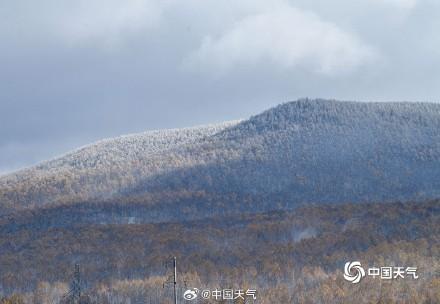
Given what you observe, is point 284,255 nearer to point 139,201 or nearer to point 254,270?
point 254,270

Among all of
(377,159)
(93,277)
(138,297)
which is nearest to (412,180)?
(377,159)

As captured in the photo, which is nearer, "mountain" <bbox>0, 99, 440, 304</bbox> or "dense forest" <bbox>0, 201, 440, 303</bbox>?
"dense forest" <bbox>0, 201, 440, 303</bbox>

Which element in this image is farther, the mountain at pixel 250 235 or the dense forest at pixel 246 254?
the mountain at pixel 250 235

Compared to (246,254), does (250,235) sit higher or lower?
higher

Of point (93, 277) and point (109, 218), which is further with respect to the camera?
point (109, 218)

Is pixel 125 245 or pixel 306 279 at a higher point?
pixel 125 245

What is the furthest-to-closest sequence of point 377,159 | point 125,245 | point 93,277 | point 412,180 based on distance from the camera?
point 377,159, point 412,180, point 125,245, point 93,277

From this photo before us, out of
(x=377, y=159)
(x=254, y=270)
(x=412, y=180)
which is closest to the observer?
(x=254, y=270)

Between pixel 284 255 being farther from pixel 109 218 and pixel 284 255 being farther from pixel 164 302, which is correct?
pixel 109 218

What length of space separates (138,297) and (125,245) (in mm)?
44701

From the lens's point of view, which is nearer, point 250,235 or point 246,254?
point 246,254

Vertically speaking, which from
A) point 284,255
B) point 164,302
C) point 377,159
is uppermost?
point 377,159

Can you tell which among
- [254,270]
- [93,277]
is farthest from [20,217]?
[254,270]

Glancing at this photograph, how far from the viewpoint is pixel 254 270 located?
314ft
